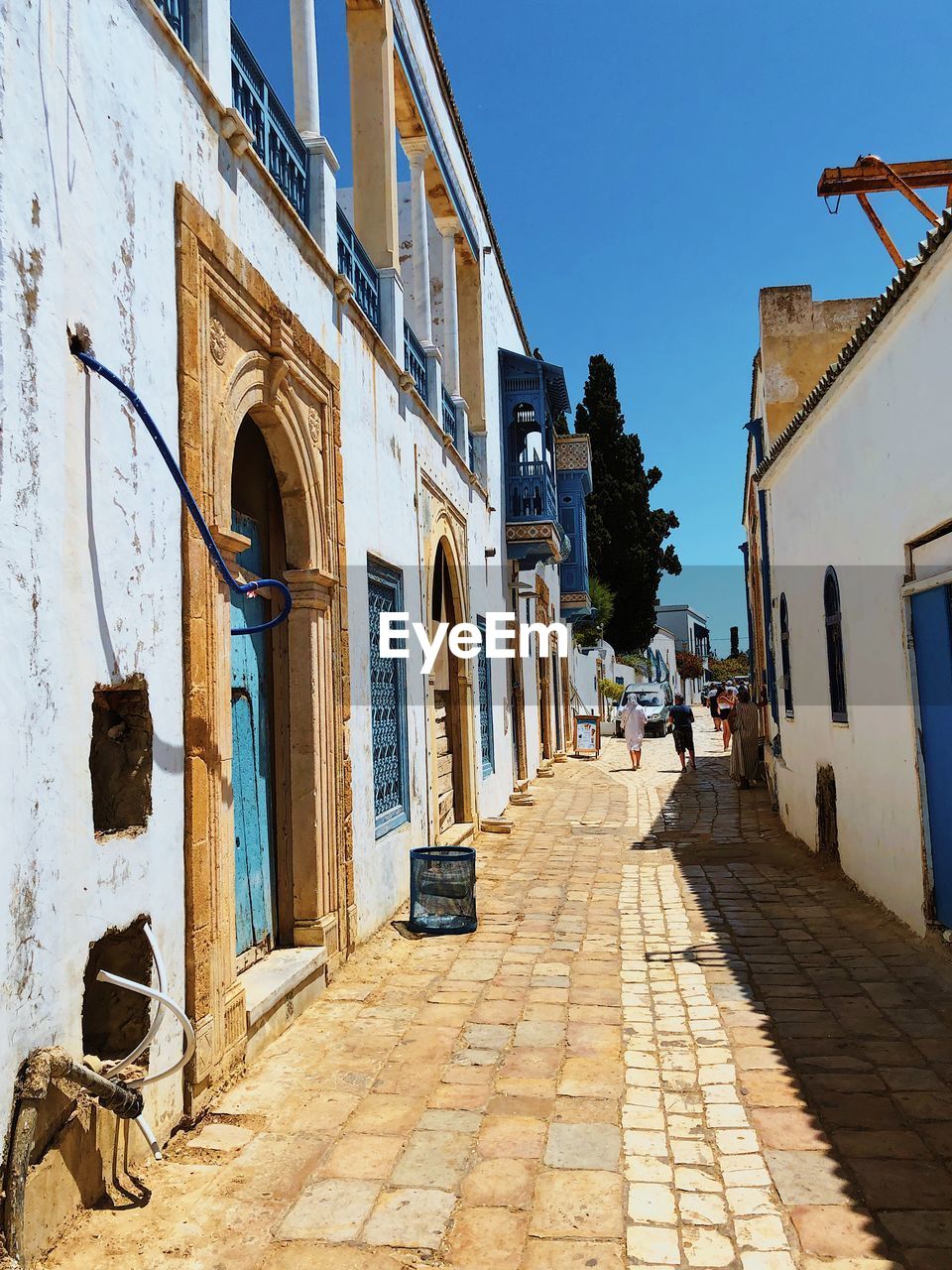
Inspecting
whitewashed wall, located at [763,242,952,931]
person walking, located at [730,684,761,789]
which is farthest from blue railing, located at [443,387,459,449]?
person walking, located at [730,684,761,789]

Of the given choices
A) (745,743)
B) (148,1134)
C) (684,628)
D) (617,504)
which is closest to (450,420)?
(745,743)

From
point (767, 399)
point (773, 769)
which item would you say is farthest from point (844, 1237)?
point (767, 399)

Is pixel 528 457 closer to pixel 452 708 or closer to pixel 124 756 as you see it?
pixel 452 708

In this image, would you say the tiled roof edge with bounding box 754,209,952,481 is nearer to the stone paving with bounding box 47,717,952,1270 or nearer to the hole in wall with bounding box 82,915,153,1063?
the stone paving with bounding box 47,717,952,1270

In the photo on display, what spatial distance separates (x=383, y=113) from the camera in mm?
8180

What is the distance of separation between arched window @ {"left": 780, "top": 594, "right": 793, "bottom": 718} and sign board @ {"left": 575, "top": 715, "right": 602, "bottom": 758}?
12069mm

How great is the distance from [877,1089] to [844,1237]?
126 centimetres

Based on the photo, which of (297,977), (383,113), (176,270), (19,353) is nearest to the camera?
(19,353)

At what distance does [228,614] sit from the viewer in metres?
4.54

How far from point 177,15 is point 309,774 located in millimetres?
3873

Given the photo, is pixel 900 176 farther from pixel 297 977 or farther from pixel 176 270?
pixel 297 977

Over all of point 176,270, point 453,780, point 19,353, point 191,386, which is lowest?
point 453,780

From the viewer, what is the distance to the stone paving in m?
3.03

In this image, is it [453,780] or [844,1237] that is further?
[453,780]
